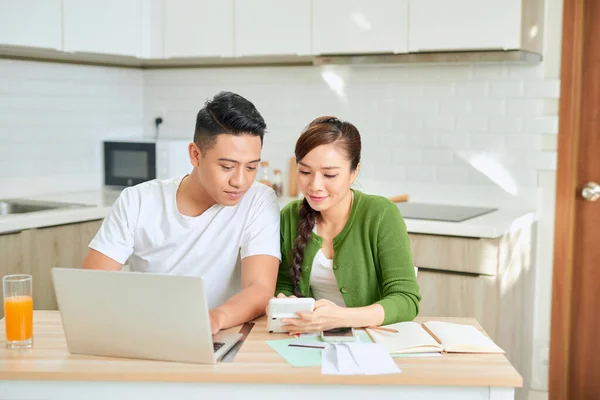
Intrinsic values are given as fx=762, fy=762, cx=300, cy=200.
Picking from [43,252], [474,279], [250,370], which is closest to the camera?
[250,370]

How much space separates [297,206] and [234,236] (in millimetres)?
224

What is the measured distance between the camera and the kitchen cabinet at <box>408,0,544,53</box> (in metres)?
3.19

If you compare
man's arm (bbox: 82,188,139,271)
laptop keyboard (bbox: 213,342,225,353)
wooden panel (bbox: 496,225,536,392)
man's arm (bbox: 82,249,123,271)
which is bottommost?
wooden panel (bbox: 496,225,536,392)

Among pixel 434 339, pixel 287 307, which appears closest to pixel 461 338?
pixel 434 339

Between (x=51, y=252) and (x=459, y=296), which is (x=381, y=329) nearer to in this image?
(x=459, y=296)

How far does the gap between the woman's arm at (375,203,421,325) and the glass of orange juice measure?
2.92 ft

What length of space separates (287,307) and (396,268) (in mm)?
434

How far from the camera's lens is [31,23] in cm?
341

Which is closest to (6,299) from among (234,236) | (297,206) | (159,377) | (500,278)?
(159,377)

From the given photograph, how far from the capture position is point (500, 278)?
122 inches

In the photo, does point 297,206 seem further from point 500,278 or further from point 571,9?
point 571,9

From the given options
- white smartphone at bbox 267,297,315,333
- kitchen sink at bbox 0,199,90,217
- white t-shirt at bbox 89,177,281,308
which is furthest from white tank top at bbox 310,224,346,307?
kitchen sink at bbox 0,199,90,217

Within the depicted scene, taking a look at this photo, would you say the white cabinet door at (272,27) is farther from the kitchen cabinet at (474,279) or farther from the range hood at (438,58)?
the kitchen cabinet at (474,279)

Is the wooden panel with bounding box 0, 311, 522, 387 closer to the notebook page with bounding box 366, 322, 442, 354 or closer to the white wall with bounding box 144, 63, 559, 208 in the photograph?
the notebook page with bounding box 366, 322, 442, 354
